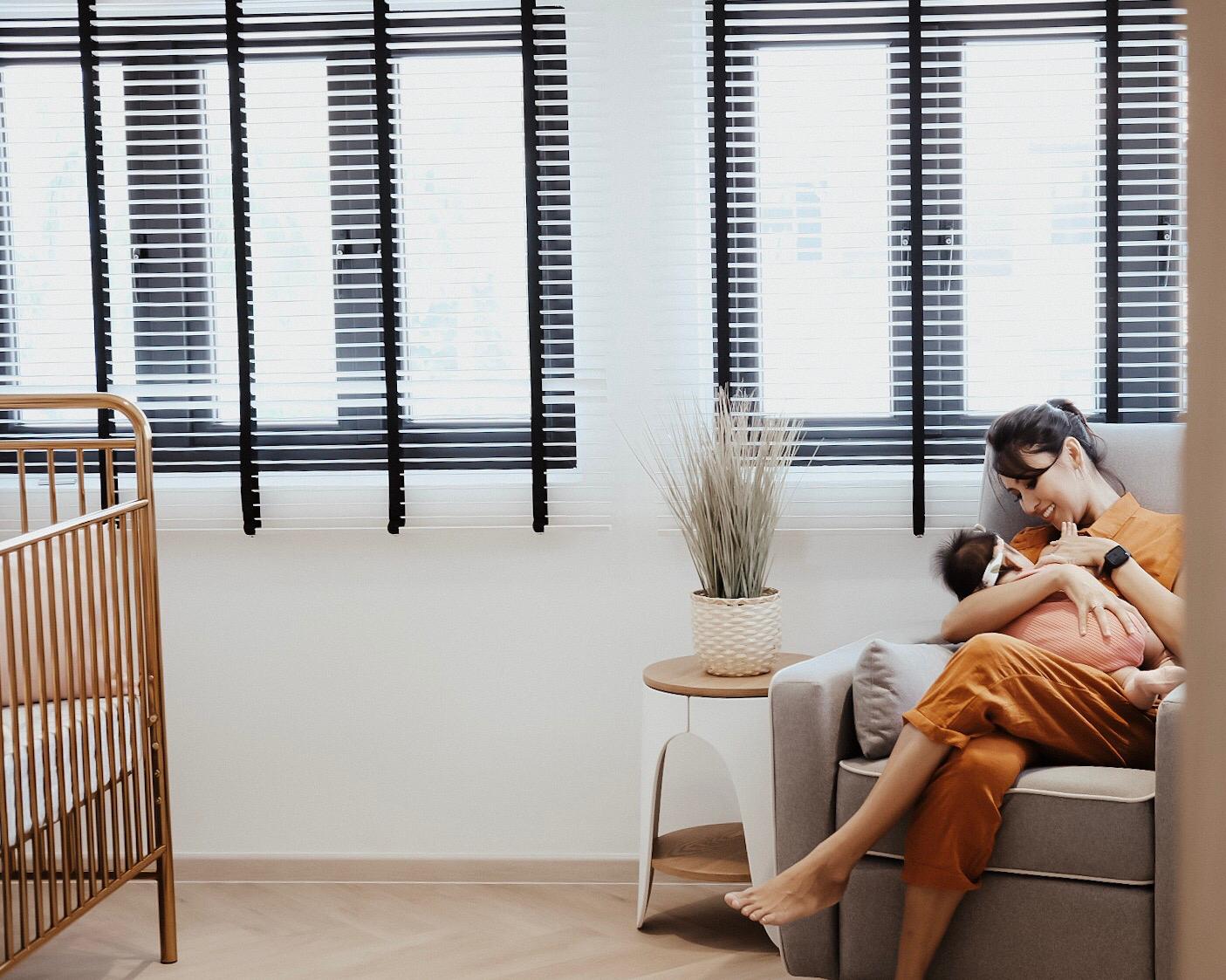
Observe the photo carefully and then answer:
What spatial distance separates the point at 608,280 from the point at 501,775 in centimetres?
120

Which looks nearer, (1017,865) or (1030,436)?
(1017,865)

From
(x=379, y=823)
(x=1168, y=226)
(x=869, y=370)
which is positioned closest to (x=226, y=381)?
(x=379, y=823)

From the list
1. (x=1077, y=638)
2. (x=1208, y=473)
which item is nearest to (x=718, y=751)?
(x=1077, y=638)

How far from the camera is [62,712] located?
2127mm

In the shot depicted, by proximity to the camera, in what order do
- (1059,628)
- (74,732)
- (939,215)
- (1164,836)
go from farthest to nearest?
(939,215)
(1059,628)
(74,732)
(1164,836)

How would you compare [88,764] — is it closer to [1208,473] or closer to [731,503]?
[731,503]

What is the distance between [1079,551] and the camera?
217 cm

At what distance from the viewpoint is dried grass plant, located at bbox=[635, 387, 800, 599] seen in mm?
2379

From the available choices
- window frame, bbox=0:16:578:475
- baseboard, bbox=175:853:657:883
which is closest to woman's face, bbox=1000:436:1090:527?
window frame, bbox=0:16:578:475

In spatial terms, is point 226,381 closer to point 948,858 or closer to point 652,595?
point 652,595

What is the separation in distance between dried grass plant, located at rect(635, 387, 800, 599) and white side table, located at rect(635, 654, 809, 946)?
0.20 metres

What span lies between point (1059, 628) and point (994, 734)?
0.29 meters

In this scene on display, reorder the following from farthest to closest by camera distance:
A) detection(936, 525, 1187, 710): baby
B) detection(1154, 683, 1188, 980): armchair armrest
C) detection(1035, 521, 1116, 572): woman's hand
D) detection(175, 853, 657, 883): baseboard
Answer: detection(175, 853, 657, 883): baseboard → detection(1035, 521, 1116, 572): woman's hand → detection(936, 525, 1187, 710): baby → detection(1154, 683, 1188, 980): armchair armrest

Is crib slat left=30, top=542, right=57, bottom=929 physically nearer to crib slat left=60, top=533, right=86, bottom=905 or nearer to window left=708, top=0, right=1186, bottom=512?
crib slat left=60, top=533, right=86, bottom=905
